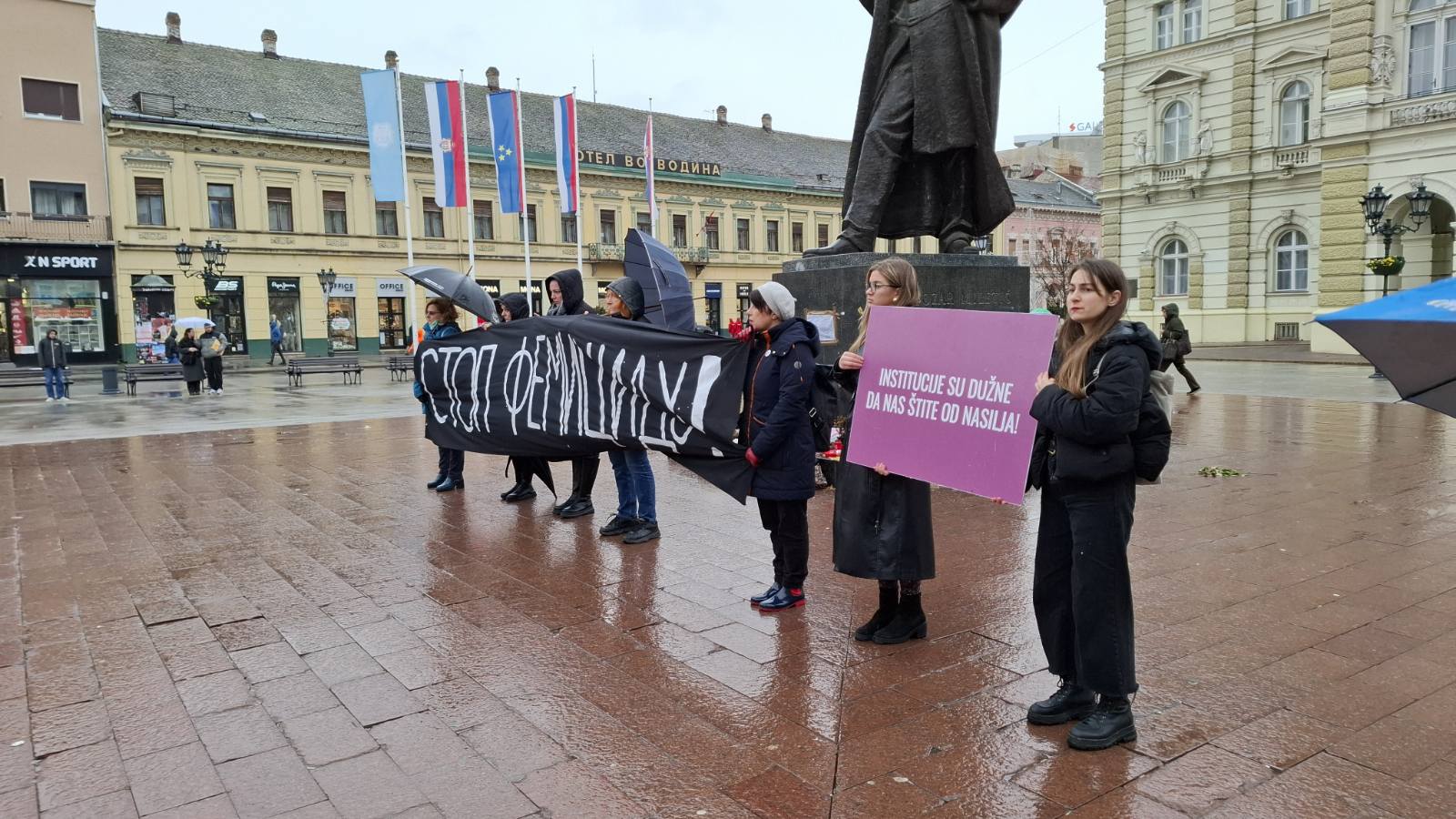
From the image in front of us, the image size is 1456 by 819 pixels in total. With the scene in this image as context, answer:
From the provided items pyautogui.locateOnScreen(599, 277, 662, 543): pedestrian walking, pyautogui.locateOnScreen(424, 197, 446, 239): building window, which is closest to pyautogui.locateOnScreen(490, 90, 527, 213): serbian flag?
pyautogui.locateOnScreen(424, 197, 446, 239): building window

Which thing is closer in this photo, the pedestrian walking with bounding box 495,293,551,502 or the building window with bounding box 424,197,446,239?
the pedestrian walking with bounding box 495,293,551,502

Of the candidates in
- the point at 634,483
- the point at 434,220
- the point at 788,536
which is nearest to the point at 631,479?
the point at 634,483

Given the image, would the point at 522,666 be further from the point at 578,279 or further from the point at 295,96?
the point at 295,96

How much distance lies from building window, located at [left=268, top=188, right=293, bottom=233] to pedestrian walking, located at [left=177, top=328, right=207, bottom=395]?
68.1 feet

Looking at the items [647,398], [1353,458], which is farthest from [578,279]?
[1353,458]

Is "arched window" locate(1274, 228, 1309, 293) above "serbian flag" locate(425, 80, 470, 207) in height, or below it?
below

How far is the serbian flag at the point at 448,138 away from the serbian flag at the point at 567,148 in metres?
3.23

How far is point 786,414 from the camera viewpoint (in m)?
4.54

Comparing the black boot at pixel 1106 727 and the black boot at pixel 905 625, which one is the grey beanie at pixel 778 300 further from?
the black boot at pixel 1106 727

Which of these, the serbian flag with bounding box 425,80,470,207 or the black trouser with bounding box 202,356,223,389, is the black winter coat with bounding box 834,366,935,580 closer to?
the black trouser with bounding box 202,356,223,389

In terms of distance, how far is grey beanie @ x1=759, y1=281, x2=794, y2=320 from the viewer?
15.0 feet

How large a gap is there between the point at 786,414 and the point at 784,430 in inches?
3.1

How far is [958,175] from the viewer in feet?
A: 24.7

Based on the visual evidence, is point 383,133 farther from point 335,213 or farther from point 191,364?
point 335,213
